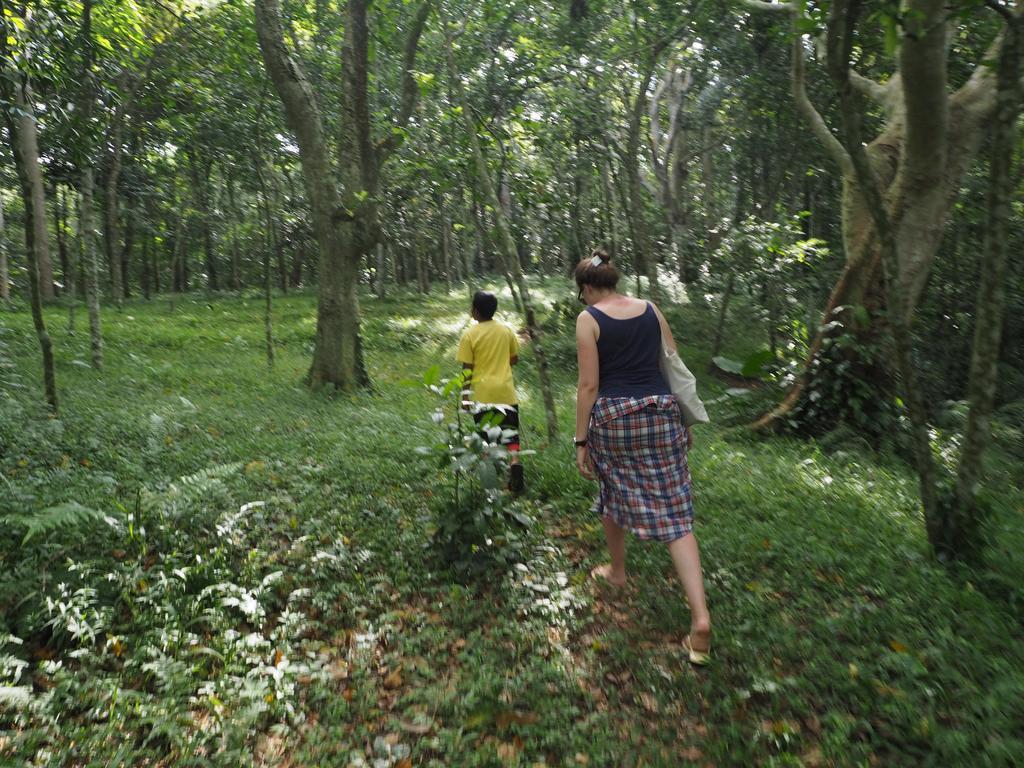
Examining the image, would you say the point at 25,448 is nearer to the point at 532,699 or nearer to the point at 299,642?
the point at 299,642

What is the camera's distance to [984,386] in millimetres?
3844

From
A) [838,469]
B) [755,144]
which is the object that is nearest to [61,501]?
[838,469]

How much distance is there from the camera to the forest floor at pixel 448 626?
2.98 m

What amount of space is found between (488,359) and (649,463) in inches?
88.6

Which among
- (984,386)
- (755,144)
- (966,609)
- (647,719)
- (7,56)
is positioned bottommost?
(647,719)

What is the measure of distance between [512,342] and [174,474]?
11.1ft

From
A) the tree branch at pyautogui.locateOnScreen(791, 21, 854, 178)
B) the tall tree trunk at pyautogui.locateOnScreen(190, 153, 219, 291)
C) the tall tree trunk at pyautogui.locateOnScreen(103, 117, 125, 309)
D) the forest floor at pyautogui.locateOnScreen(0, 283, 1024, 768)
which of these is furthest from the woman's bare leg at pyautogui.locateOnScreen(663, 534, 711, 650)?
the tall tree trunk at pyautogui.locateOnScreen(190, 153, 219, 291)

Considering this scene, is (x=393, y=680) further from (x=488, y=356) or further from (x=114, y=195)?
(x=114, y=195)

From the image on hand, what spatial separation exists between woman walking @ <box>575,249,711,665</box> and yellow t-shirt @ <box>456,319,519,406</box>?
1.80 metres

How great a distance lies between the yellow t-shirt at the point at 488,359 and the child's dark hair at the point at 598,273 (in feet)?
5.76

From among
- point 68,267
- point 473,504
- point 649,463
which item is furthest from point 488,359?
point 68,267

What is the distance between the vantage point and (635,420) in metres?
3.79

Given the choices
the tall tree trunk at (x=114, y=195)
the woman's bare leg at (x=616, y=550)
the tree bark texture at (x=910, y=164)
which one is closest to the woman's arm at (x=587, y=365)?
the woman's bare leg at (x=616, y=550)

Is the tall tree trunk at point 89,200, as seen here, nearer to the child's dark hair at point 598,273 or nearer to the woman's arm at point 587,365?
the child's dark hair at point 598,273
